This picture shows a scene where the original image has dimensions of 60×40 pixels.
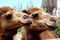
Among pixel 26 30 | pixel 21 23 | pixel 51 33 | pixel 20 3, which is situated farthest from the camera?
pixel 20 3

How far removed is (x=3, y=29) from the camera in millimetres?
2619

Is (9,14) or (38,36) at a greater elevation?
(9,14)

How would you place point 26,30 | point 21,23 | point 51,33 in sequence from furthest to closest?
point 51,33 → point 26,30 → point 21,23

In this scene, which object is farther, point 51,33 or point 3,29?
point 51,33

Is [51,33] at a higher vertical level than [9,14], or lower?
lower

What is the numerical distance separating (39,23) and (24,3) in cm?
203

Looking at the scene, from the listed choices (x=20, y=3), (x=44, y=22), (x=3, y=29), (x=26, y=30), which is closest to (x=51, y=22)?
(x=44, y=22)

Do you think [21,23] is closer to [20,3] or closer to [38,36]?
[38,36]

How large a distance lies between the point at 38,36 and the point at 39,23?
145mm

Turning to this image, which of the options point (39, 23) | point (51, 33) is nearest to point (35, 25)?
point (39, 23)

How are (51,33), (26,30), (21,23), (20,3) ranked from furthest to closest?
1. (20,3)
2. (51,33)
3. (26,30)
4. (21,23)

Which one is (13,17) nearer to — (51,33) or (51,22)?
(51,22)

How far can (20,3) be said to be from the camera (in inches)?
178

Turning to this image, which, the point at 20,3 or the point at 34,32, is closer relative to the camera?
the point at 34,32
